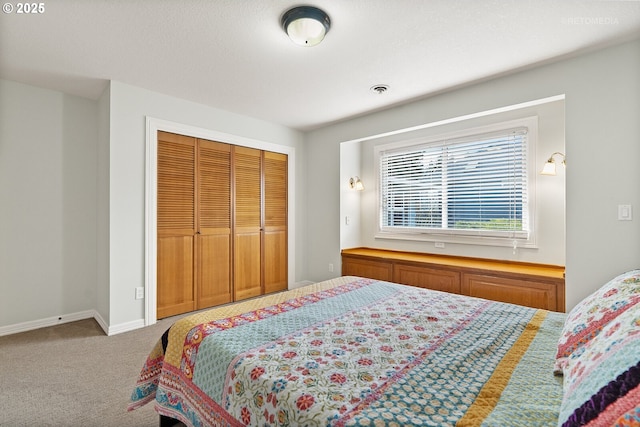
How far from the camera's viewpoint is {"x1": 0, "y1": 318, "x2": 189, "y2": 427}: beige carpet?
1.83 m

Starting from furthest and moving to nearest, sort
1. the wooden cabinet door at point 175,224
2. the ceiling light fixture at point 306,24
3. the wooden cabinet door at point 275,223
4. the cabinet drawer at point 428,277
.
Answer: the wooden cabinet door at point 275,223 → the wooden cabinet door at point 175,224 → the cabinet drawer at point 428,277 → the ceiling light fixture at point 306,24

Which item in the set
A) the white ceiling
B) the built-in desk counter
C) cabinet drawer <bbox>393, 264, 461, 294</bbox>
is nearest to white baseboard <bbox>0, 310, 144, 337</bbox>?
the white ceiling

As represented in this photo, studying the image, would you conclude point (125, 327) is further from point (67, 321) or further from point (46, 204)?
point (46, 204)

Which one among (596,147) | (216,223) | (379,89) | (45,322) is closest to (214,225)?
(216,223)

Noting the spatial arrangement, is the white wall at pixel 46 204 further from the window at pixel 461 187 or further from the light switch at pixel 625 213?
the light switch at pixel 625 213

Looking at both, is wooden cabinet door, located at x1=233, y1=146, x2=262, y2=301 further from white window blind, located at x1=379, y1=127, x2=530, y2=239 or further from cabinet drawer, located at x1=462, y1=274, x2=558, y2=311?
cabinet drawer, located at x1=462, y1=274, x2=558, y2=311

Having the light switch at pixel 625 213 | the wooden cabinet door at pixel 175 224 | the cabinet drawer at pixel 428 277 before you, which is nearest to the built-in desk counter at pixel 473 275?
the cabinet drawer at pixel 428 277

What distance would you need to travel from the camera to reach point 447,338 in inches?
57.3

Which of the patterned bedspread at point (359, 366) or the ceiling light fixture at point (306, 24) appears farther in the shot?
the ceiling light fixture at point (306, 24)

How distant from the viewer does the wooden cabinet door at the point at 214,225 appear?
3756 mm

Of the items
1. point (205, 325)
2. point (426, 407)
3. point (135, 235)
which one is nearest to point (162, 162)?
point (135, 235)

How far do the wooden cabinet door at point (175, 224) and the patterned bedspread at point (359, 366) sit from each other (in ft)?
6.31

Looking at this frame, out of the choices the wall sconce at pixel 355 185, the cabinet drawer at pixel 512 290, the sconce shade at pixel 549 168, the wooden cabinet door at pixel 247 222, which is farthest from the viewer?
the wall sconce at pixel 355 185

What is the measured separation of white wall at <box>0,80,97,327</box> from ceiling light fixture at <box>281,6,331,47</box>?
113 inches
